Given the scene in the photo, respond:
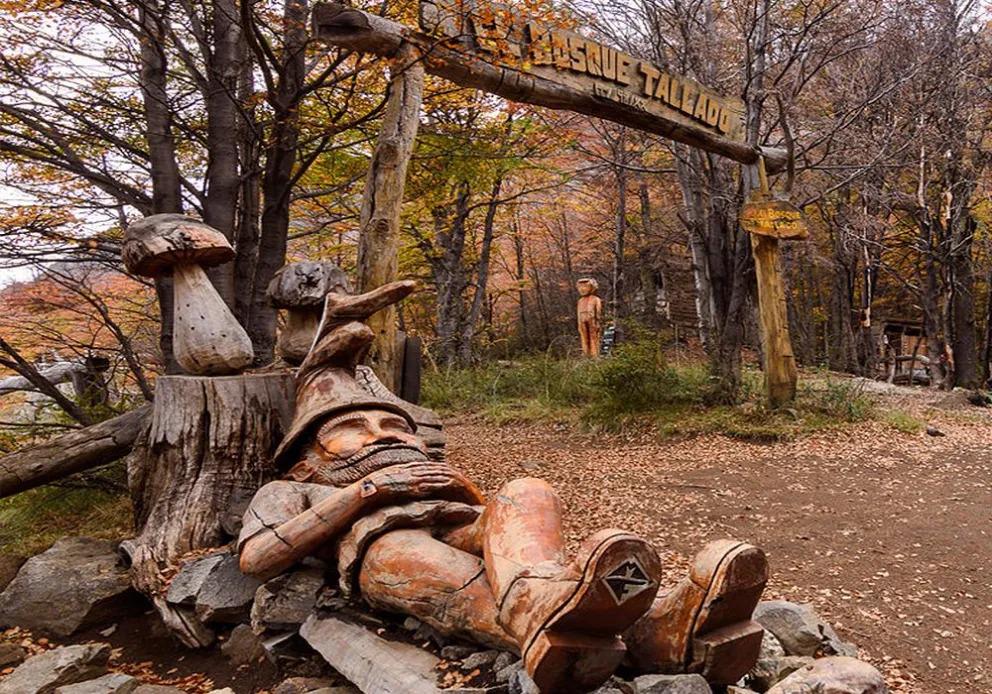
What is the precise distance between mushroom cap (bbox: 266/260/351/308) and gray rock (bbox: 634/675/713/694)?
2.59 meters

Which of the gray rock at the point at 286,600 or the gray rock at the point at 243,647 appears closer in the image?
the gray rock at the point at 286,600

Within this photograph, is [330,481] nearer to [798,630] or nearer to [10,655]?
[10,655]

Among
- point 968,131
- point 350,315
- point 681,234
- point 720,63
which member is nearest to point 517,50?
point 350,315

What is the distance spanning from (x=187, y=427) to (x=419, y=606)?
1.77 meters

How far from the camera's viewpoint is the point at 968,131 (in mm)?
11570

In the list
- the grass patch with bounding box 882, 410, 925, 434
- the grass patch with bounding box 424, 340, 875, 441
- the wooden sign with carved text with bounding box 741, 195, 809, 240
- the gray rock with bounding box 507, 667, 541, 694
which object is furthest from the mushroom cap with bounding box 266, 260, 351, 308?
the grass patch with bounding box 882, 410, 925, 434

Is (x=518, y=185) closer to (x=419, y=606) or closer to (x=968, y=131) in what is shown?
(x=968, y=131)

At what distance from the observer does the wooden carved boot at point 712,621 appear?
1768mm

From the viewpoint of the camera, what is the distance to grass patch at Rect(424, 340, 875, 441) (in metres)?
7.36

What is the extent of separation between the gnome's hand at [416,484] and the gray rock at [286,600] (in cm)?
50

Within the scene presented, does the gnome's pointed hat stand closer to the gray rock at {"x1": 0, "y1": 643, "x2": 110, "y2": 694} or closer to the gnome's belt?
the gnome's belt

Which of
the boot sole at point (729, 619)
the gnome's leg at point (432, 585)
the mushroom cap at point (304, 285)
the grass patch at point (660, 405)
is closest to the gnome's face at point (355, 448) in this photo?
the gnome's leg at point (432, 585)

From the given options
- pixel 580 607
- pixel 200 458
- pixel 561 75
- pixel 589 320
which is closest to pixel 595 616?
pixel 580 607

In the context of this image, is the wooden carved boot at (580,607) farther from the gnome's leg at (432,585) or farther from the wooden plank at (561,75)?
the wooden plank at (561,75)
